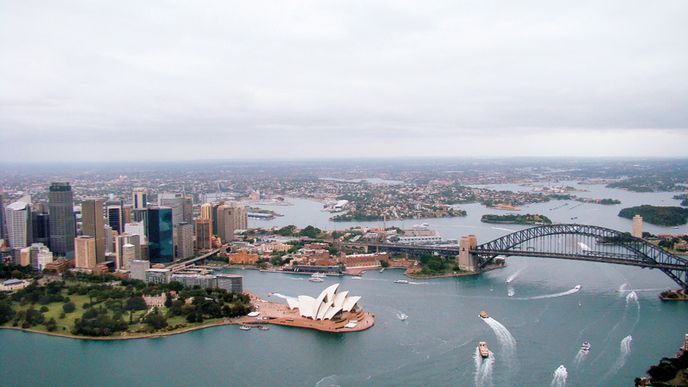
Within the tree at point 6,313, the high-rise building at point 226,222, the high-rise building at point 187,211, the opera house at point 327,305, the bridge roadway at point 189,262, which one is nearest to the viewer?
the opera house at point 327,305

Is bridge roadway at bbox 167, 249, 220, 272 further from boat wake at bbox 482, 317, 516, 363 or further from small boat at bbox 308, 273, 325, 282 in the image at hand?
boat wake at bbox 482, 317, 516, 363

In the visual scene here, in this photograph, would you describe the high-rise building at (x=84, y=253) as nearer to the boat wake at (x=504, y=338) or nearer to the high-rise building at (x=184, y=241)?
the high-rise building at (x=184, y=241)

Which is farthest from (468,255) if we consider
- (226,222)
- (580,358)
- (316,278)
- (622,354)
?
(226,222)

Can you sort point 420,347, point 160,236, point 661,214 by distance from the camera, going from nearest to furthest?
point 420,347 → point 160,236 → point 661,214

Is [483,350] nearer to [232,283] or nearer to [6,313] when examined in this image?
[232,283]

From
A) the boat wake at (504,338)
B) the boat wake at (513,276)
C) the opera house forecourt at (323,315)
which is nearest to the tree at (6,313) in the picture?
the opera house forecourt at (323,315)

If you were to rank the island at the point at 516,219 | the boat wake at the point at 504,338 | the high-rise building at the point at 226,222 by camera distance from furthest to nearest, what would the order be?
the island at the point at 516,219 < the high-rise building at the point at 226,222 < the boat wake at the point at 504,338

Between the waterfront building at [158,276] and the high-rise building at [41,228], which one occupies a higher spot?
the high-rise building at [41,228]
